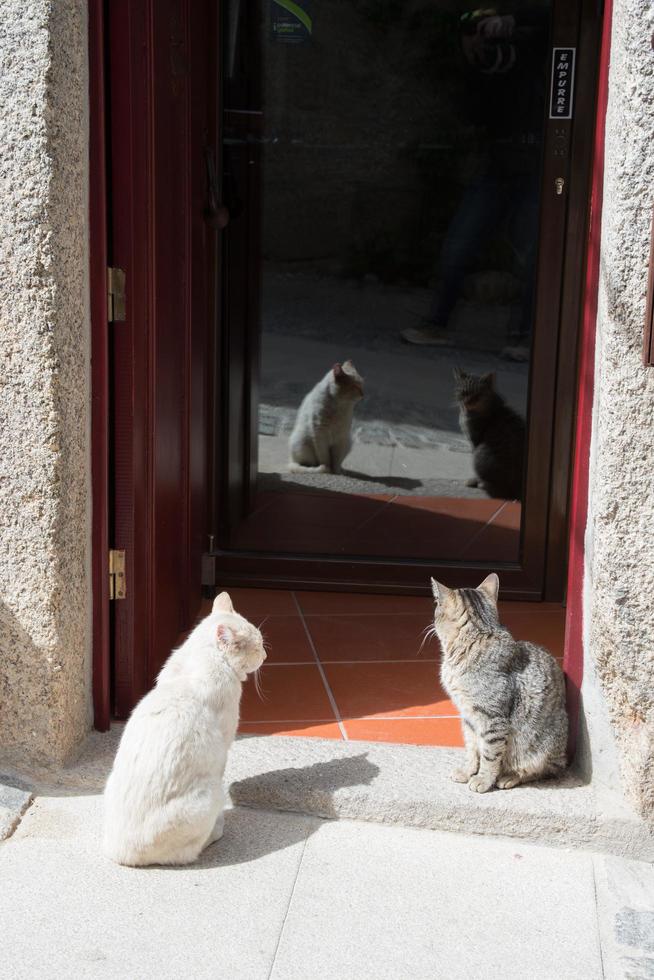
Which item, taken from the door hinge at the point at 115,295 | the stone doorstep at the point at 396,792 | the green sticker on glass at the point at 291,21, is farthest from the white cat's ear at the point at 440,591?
the green sticker on glass at the point at 291,21

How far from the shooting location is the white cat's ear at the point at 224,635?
2934mm

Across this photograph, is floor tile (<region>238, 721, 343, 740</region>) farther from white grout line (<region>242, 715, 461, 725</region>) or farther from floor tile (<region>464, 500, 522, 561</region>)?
floor tile (<region>464, 500, 522, 561</region>)

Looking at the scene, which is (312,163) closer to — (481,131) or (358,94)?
(358,94)

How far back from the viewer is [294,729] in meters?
3.47

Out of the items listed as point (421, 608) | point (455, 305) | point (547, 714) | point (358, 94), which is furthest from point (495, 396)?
point (547, 714)

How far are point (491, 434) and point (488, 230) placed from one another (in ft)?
2.68

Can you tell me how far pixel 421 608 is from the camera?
452cm

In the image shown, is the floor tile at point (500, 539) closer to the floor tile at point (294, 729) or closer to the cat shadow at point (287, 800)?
the floor tile at point (294, 729)

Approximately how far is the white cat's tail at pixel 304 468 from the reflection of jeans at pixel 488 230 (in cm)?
81

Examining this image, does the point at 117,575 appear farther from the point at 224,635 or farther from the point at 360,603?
the point at 360,603

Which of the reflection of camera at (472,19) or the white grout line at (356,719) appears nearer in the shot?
the white grout line at (356,719)

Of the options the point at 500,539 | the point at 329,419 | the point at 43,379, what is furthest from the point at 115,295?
the point at 500,539

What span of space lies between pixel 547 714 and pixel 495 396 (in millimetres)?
1649

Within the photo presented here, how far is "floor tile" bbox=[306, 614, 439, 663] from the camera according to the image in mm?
4082
